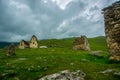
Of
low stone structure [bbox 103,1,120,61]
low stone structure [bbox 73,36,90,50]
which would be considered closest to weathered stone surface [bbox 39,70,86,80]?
low stone structure [bbox 103,1,120,61]

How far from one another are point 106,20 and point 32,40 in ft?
182

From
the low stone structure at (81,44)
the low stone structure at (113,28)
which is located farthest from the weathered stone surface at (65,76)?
the low stone structure at (81,44)

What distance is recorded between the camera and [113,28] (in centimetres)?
4359

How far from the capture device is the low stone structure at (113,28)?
42.7 m

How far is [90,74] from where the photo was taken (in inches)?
1211

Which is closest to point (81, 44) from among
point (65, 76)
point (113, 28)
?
point (113, 28)

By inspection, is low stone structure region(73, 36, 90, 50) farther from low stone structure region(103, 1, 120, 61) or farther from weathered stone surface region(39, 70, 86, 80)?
weathered stone surface region(39, 70, 86, 80)

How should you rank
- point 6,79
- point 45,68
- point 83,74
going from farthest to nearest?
point 45,68, point 6,79, point 83,74

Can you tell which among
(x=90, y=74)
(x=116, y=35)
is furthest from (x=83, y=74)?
(x=116, y=35)

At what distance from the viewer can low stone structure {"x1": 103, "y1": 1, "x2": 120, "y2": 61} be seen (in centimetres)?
4269

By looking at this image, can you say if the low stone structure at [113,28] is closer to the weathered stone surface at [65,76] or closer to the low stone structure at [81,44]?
the weathered stone surface at [65,76]

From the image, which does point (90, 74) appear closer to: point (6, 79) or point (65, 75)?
point (65, 75)

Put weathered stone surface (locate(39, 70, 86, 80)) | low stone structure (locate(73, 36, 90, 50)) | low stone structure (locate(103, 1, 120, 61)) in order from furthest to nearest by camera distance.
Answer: low stone structure (locate(73, 36, 90, 50)) < low stone structure (locate(103, 1, 120, 61)) < weathered stone surface (locate(39, 70, 86, 80))

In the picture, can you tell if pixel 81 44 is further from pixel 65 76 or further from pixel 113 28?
pixel 65 76
